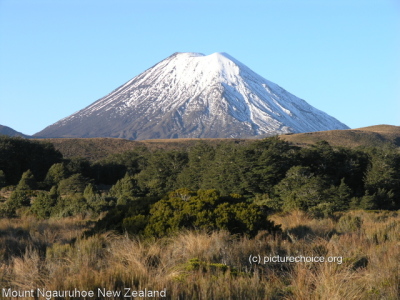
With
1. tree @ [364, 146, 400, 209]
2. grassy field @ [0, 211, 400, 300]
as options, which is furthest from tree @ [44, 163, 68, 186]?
grassy field @ [0, 211, 400, 300]

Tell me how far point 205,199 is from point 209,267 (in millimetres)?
3718

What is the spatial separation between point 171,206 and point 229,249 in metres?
2.62

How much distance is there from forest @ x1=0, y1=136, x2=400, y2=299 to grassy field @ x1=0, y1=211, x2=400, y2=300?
0.04m

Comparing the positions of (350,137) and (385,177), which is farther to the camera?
(350,137)

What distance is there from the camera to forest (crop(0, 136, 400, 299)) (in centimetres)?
664

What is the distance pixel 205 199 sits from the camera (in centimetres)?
902

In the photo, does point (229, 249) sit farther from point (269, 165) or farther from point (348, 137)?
point (348, 137)

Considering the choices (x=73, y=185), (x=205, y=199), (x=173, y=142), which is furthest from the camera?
(x=173, y=142)

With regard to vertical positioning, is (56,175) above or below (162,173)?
above

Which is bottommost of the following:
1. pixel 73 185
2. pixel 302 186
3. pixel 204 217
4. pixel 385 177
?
pixel 385 177

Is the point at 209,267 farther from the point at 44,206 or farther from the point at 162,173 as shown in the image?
the point at 162,173

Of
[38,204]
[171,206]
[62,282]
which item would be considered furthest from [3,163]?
[62,282]

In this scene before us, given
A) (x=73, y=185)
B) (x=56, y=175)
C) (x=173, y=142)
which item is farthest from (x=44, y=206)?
(x=173, y=142)

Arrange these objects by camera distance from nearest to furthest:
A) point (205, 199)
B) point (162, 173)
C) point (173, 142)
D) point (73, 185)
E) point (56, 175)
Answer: point (205, 199) → point (73, 185) → point (56, 175) → point (162, 173) → point (173, 142)
